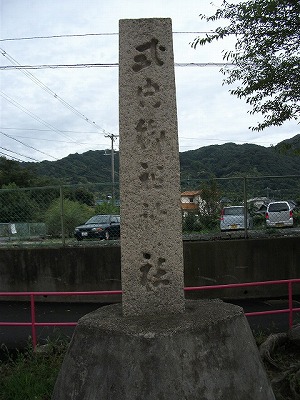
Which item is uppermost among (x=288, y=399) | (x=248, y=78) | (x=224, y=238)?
(x=248, y=78)

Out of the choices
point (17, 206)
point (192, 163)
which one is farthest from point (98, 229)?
point (192, 163)

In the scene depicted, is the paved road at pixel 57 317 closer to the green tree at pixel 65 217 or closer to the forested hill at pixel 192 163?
the green tree at pixel 65 217

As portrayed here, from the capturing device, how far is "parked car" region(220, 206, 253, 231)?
9.80 m

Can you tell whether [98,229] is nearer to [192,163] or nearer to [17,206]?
[17,206]

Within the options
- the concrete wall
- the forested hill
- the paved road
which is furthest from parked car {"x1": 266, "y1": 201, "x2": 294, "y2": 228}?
the forested hill

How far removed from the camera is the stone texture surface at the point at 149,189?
325 cm

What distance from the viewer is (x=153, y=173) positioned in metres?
3.29

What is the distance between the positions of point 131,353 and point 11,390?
2394mm

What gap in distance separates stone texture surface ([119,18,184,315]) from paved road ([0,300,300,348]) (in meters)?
3.99

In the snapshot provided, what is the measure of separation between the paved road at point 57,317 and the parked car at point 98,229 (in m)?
1.71

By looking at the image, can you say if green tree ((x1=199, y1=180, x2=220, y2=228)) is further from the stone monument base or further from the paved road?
the stone monument base

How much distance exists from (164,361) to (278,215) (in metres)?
7.60

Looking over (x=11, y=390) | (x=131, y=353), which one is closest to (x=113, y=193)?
(x=11, y=390)

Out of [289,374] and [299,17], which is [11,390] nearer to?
[289,374]
